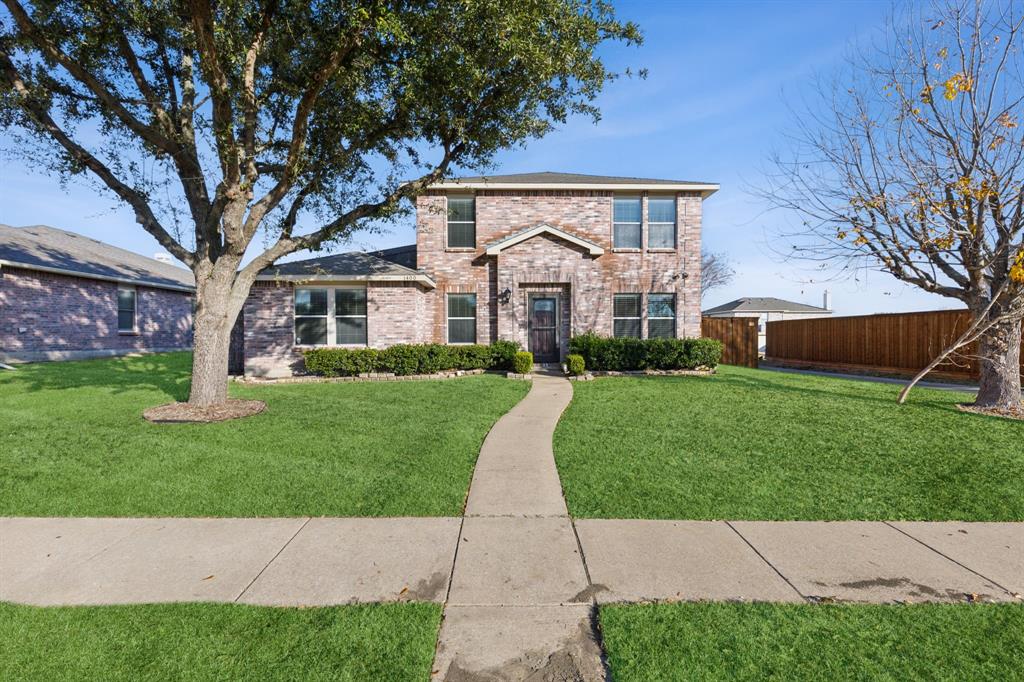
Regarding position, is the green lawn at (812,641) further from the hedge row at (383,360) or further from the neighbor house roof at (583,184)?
the neighbor house roof at (583,184)

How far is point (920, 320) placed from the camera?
1399 centimetres

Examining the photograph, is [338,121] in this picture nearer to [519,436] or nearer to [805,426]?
[519,436]

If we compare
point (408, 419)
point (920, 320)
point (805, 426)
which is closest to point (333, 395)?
point (408, 419)

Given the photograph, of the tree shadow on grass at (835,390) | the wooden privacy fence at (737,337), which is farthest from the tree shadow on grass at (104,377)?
the wooden privacy fence at (737,337)

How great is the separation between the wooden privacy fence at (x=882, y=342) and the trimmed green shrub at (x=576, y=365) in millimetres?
8827

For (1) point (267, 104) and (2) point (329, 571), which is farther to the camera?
(1) point (267, 104)

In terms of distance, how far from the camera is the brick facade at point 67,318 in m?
15.2

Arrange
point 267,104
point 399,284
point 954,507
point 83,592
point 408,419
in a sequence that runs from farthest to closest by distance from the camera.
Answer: point 399,284
point 267,104
point 408,419
point 954,507
point 83,592

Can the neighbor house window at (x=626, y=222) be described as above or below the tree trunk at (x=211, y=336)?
above

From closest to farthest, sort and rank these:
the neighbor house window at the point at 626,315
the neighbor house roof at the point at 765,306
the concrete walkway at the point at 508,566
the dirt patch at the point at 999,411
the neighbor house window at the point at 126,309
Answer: the concrete walkway at the point at 508,566 → the dirt patch at the point at 999,411 → the neighbor house window at the point at 626,315 → the neighbor house window at the point at 126,309 → the neighbor house roof at the point at 765,306

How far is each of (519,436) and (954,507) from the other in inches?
195

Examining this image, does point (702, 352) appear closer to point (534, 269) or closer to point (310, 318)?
point (534, 269)

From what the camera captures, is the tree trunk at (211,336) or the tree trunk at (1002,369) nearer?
the tree trunk at (211,336)

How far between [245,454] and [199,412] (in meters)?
2.97
